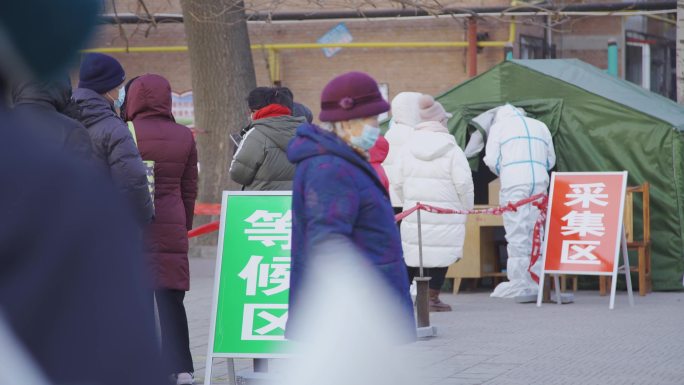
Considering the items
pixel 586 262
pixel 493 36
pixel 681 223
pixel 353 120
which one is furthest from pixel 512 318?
pixel 493 36

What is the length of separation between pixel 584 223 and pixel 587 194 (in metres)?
0.28

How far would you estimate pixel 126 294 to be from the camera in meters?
1.04

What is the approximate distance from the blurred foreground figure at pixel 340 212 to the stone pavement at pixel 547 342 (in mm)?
2796

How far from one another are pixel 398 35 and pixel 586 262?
13.4 m

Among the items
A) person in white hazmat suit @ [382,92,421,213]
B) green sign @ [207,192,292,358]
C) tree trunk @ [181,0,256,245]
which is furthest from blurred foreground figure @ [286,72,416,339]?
tree trunk @ [181,0,256,245]

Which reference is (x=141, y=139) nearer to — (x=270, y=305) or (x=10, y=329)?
(x=270, y=305)

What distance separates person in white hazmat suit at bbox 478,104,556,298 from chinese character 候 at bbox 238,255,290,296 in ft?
20.0

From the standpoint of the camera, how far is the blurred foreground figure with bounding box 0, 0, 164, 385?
0.98 m

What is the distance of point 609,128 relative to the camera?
1367 cm

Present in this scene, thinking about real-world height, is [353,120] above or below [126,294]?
below

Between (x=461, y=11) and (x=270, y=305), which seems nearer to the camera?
(x=270, y=305)

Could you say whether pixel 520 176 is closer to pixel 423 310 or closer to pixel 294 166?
pixel 423 310

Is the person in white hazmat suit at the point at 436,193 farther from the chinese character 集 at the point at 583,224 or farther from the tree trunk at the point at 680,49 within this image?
the tree trunk at the point at 680,49

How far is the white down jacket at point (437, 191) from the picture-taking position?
11594 mm
